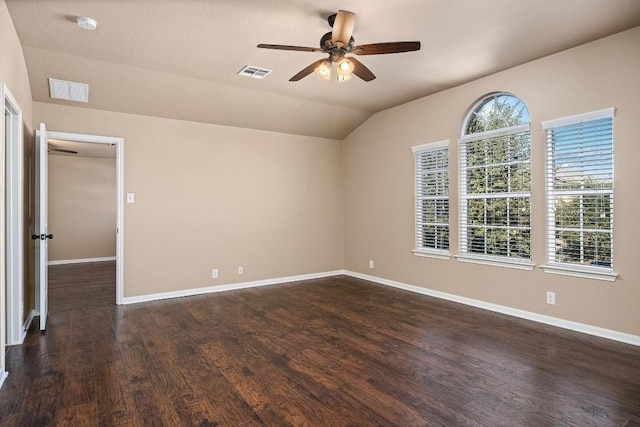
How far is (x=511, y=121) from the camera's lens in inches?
168

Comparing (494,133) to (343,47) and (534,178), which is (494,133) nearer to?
(534,178)

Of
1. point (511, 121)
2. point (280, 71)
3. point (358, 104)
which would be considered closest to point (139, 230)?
point (280, 71)

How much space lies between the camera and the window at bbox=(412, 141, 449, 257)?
5.00 m

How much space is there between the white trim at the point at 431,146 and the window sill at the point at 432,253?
1.42 metres

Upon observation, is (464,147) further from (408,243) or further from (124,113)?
(124,113)

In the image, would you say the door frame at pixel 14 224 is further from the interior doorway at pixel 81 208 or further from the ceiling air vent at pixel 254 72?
the interior doorway at pixel 81 208

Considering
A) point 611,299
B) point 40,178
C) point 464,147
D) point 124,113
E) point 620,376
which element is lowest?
point 620,376

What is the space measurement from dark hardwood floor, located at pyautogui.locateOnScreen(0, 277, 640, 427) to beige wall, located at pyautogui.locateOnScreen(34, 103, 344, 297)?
992 millimetres

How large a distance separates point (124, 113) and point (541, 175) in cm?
510

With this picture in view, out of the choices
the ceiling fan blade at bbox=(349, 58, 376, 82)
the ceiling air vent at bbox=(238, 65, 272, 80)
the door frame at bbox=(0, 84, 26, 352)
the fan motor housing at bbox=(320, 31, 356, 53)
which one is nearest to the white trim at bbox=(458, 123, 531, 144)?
the ceiling fan blade at bbox=(349, 58, 376, 82)

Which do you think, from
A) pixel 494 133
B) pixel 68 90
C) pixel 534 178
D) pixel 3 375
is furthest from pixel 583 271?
pixel 68 90

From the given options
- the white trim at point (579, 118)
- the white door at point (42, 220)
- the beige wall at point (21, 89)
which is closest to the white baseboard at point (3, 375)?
the beige wall at point (21, 89)

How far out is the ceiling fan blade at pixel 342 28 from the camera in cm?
254

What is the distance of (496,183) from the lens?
14.4 feet
